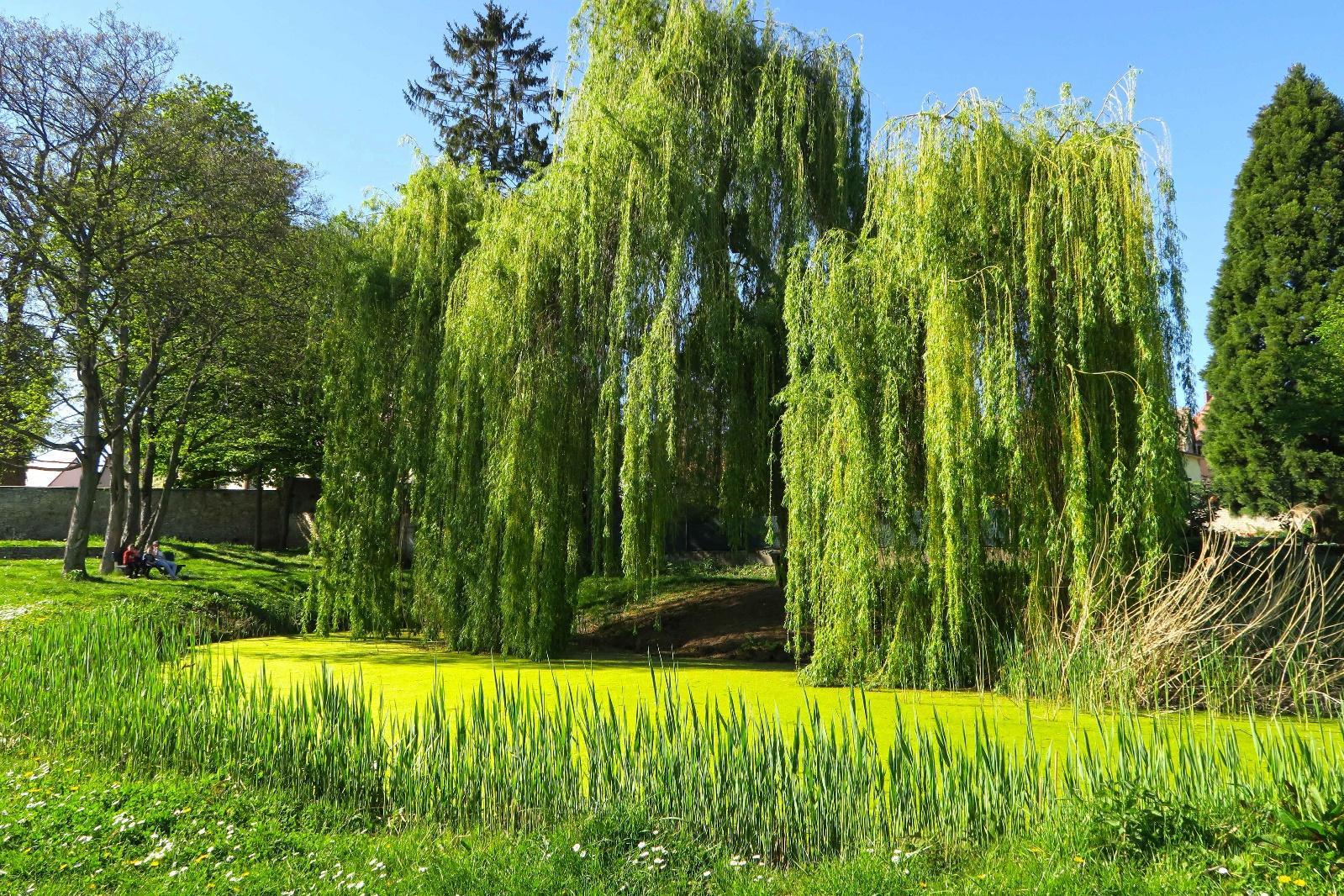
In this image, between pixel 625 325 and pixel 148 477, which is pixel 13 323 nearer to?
pixel 148 477

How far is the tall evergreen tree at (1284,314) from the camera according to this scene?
18.0 meters

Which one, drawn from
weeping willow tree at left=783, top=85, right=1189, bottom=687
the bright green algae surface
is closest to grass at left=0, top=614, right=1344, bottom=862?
the bright green algae surface

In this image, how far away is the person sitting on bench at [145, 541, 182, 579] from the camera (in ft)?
50.2

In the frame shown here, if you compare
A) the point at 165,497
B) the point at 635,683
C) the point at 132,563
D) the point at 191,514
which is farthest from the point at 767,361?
the point at 191,514

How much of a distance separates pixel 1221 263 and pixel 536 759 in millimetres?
20762

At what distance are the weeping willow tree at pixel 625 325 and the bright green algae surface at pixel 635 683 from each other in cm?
82

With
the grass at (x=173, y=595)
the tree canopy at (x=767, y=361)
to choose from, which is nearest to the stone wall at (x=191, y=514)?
the grass at (x=173, y=595)

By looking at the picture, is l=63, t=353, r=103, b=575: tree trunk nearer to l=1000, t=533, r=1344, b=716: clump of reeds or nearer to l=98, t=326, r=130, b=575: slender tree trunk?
l=98, t=326, r=130, b=575: slender tree trunk

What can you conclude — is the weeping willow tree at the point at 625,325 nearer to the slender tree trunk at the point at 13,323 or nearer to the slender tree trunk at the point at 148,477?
the slender tree trunk at the point at 13,323

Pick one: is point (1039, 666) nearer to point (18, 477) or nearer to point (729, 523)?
point (729, 523)

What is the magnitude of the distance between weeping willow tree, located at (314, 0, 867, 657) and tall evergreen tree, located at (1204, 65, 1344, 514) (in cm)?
1249

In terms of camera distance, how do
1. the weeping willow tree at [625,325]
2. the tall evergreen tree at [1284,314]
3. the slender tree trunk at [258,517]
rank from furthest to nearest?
the slender tree trunk at [258,517] → the tall evergreen tree at [1284,314] → the weeping willow tree at [625,325]

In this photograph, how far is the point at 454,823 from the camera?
4504 mm

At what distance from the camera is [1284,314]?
19.0m
